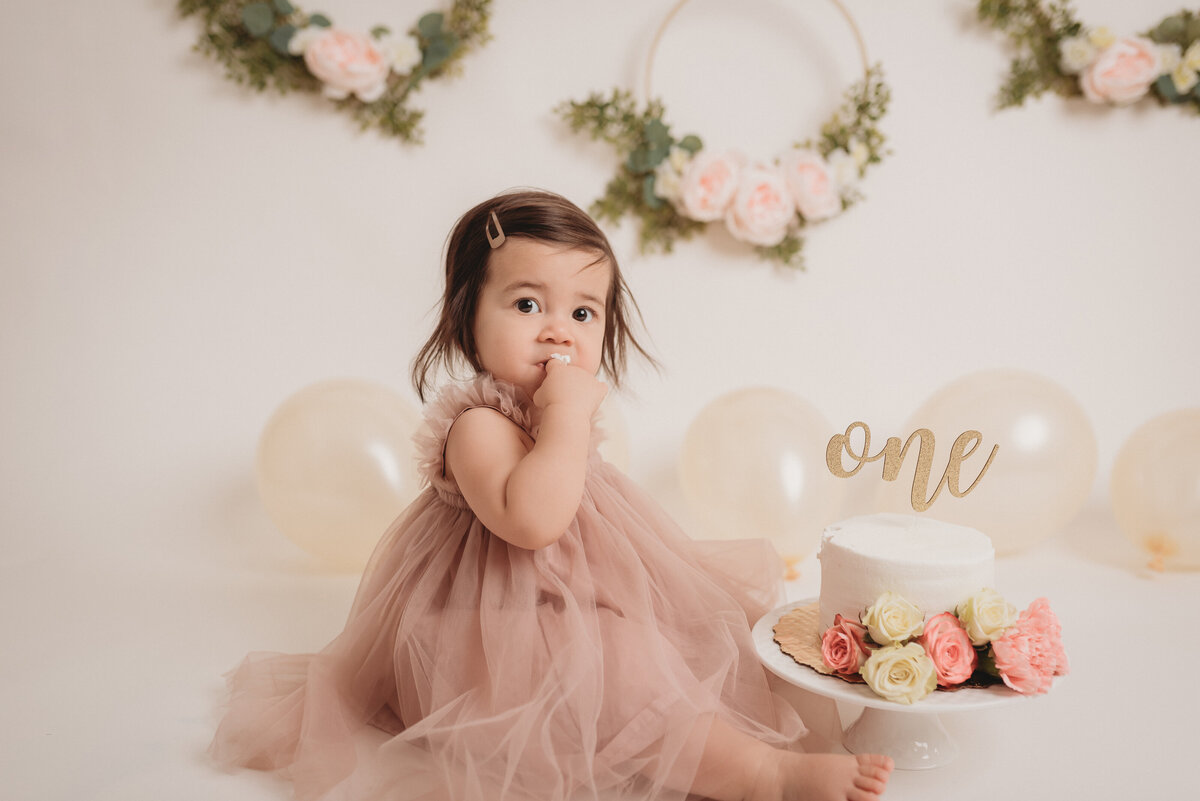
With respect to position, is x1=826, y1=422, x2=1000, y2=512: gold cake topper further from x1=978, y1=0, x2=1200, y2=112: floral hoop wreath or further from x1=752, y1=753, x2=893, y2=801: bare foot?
x1=978, y1=0, x2=1200, y2=112: floral hoop wreath

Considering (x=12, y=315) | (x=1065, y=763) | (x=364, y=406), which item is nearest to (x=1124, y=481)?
(x=1065, y=763)

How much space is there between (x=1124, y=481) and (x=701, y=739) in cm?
166

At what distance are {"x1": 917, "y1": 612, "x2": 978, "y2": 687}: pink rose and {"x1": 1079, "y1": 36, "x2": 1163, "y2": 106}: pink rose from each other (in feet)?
7.28

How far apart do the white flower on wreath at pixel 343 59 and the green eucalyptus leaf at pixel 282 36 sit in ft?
0.05

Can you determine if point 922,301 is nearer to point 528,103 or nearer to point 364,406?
point 528,103

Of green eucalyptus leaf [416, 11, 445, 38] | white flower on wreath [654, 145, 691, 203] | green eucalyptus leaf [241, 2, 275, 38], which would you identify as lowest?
white flower on wreath [654, 145, 691, 203]

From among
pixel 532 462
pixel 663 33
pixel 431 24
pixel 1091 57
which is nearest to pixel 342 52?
pixel 431 24

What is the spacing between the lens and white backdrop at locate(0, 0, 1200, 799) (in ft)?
9.00

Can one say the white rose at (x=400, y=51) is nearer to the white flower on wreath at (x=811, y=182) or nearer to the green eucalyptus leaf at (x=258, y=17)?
the green eucalyptus leaf at (x=258, y=17)

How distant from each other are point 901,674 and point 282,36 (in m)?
2.38

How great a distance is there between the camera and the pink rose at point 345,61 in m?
2.63

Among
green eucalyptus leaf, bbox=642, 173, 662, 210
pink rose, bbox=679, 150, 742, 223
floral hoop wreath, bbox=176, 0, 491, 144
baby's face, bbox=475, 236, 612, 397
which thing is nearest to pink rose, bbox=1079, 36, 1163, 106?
pink rose, bbox=679, 150, 742, 223

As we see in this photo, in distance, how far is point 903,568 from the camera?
1.36m

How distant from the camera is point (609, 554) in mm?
1570
